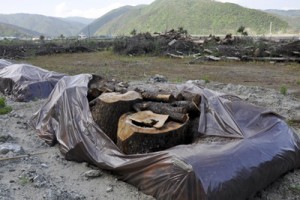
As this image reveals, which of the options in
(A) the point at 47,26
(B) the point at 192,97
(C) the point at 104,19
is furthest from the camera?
(A) the point at 47,26

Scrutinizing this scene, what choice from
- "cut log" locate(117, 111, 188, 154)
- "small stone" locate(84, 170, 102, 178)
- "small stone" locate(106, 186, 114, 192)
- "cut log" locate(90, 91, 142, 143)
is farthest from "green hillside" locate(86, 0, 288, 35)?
"small stone" locate(106, 186, 114, 192)

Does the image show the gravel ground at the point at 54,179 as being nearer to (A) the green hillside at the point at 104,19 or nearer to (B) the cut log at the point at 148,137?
(B) the cut log at the point at 148,137

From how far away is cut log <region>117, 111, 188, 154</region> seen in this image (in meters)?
3.67

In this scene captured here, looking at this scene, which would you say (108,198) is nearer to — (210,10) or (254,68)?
(254,68)

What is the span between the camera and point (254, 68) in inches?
542

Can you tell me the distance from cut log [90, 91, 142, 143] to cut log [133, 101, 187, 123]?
0.12 meters

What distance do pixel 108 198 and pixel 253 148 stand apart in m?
1.40

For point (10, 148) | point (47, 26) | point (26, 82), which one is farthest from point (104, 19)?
point (10, 148)

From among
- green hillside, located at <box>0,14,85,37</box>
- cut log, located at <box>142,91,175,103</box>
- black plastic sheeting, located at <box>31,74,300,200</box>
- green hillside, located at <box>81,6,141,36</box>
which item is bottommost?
green hillside, located at <box>0,14,85,37</box>

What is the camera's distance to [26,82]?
8.27 meters

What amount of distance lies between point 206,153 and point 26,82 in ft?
19.7

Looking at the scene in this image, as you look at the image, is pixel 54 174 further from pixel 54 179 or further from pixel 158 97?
pixel 158 97

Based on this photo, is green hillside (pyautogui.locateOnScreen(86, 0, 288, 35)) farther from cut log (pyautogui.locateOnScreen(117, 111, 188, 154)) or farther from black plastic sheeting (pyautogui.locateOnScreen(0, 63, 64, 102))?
cut log (pyautogui.locateOnScreen(117, 111, 188, 154))

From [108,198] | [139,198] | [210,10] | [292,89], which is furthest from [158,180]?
[210,10]
